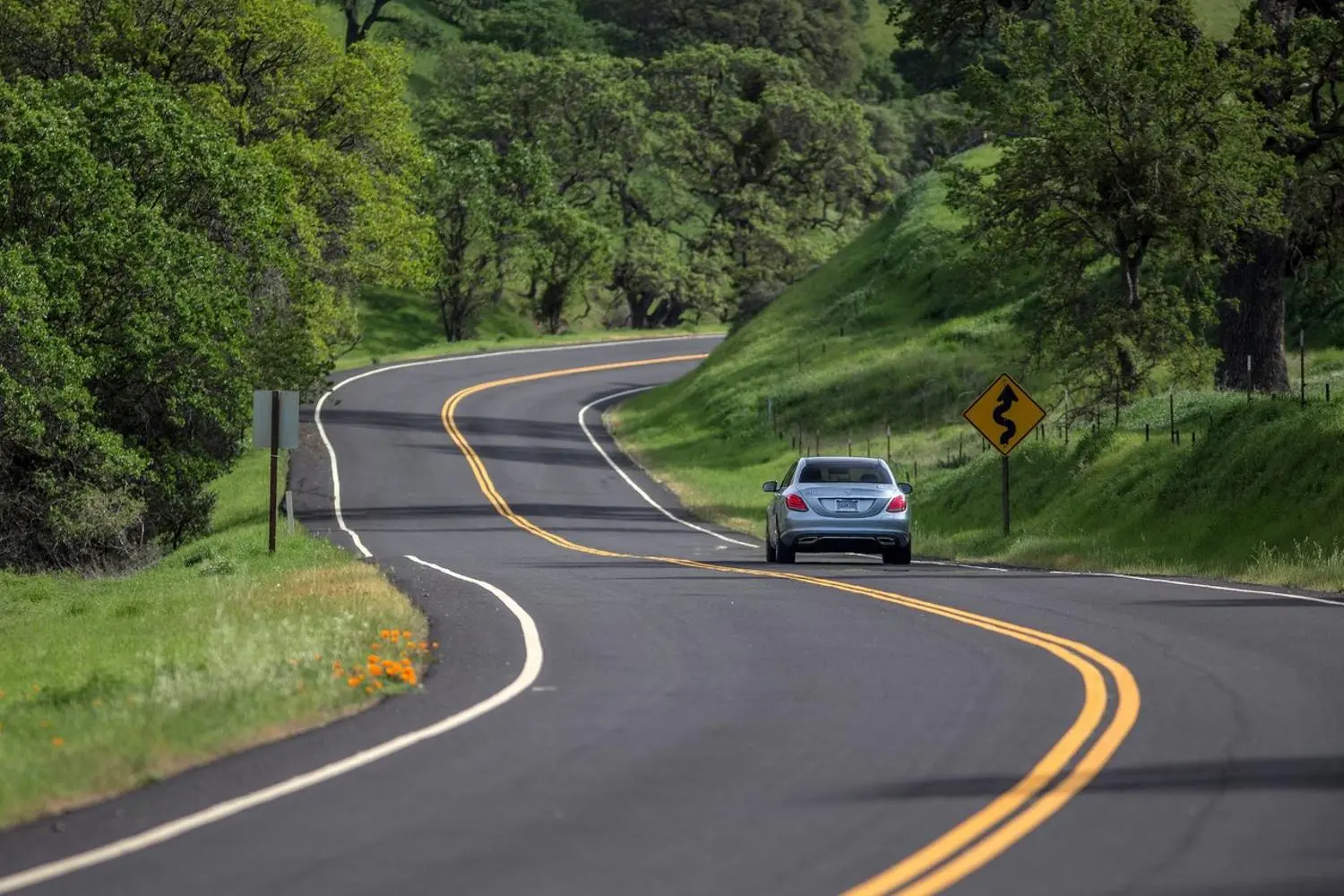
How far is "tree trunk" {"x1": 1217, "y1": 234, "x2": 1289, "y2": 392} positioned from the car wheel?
15.5m

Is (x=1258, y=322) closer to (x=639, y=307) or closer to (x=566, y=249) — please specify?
(x=566, y=249)

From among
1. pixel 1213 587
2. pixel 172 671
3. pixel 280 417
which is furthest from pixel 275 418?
pixel 172 671

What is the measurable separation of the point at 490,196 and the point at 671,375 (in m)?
14.3

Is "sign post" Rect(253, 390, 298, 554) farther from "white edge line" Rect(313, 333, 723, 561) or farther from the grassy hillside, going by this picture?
the grassy hillside

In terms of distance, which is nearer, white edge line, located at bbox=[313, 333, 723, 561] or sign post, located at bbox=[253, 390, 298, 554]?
sign post, located at bbox=[253, 390, 298, 554]

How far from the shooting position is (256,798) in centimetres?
937

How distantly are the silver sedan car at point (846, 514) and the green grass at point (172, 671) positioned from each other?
630 cm

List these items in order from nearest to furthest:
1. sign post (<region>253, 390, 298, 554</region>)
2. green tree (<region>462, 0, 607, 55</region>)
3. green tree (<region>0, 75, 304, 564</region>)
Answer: sign post (<region>253, 390, 298, 554</region>) → green tree (<region>0, 75, 304, 564</region>) → green tree (<region>462, 0, 607, 55</region>)

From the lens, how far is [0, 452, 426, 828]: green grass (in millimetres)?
10258

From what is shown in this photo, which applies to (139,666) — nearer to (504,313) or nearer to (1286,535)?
(1286,535)

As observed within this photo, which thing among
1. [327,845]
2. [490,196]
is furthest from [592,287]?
[327,845]

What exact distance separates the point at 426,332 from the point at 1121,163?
223 feet

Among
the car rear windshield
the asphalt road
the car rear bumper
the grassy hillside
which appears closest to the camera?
the asphalt road

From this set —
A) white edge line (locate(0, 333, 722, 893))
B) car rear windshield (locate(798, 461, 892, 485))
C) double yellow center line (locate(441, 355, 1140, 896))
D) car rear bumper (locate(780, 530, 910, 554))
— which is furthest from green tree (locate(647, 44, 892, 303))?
white edge line (locate(0, 333, 722, 893))
